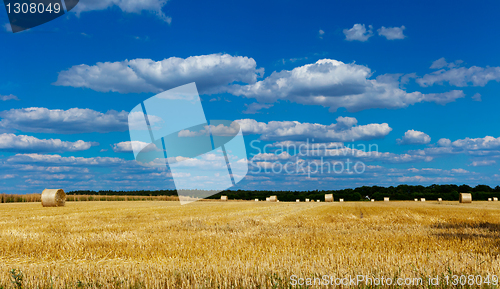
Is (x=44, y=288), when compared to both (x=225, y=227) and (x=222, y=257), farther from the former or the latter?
(x=225, y=227)

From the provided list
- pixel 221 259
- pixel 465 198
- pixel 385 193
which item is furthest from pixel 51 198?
pixel 385 193

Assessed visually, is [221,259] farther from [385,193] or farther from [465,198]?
[385,193]

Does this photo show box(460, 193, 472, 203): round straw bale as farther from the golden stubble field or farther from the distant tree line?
the golden stubble field

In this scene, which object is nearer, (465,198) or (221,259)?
(221,259)

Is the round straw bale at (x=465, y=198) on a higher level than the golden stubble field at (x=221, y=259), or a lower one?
lower

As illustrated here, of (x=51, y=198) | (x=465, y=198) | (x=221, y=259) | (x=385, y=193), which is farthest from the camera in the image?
(x=385, y=193)

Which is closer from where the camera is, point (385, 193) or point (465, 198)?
point (465, 198)

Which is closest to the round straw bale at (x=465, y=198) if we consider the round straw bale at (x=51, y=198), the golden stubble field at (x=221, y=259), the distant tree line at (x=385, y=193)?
the distant tree line at (x=385, y=193)

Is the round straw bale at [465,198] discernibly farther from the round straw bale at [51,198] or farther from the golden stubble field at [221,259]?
the round straw bale at [51,198]

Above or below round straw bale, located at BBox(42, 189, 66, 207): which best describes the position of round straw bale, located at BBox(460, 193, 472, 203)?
below

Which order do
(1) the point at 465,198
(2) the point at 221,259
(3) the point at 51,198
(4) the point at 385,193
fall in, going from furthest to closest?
(4) the point at 385,193 < (1) the point at 465,198 < (3) the point at 51,198 < (2) the point at 221,259

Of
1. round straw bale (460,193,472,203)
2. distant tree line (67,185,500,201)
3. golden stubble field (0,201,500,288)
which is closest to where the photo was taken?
golden stubble field (0,201,500,288)

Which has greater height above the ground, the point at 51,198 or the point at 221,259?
the point at 221,259

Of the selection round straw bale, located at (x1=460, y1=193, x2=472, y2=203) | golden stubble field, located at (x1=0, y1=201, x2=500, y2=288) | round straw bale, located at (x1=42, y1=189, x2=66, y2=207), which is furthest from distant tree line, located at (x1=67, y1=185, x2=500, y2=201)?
golden stubble field, located at (x1=0, y1=201, x2=500, y2=288)
